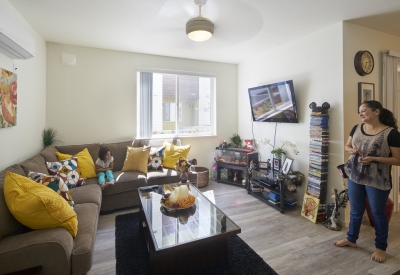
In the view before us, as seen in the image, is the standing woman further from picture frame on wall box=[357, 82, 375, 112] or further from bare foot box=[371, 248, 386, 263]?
picture frame on wall box=[357, 82, 375, 112]

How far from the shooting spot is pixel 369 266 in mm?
1861

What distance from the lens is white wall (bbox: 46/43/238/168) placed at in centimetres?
Result: 342

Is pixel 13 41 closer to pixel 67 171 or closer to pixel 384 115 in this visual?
pixel 67 171

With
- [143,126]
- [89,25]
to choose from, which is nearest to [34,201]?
[89,25]

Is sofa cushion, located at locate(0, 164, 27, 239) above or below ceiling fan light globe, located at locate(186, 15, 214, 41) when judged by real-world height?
below

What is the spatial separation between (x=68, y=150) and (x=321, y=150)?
Result: 3690mm

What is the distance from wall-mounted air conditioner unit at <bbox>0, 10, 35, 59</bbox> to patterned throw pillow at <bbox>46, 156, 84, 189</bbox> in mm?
1283

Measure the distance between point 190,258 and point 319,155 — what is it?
2079mm

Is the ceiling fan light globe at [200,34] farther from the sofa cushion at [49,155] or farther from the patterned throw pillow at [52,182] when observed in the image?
the sofa cushion at [49,155]

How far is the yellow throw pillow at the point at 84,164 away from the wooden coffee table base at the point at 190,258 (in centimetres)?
175

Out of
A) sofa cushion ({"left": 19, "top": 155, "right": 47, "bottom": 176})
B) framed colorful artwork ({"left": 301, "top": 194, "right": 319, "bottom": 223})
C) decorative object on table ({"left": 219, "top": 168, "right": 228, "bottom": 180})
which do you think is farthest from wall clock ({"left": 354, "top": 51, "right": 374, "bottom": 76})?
sofa cushion ({"left": 19, "top": 155, "right": 47, "bottom": 176})

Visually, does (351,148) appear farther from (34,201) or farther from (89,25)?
(89,25)

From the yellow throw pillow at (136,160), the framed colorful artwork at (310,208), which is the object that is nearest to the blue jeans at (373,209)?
the framed colorful artwork at (310,208)

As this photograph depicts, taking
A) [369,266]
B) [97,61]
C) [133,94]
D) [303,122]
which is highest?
[97,61]
